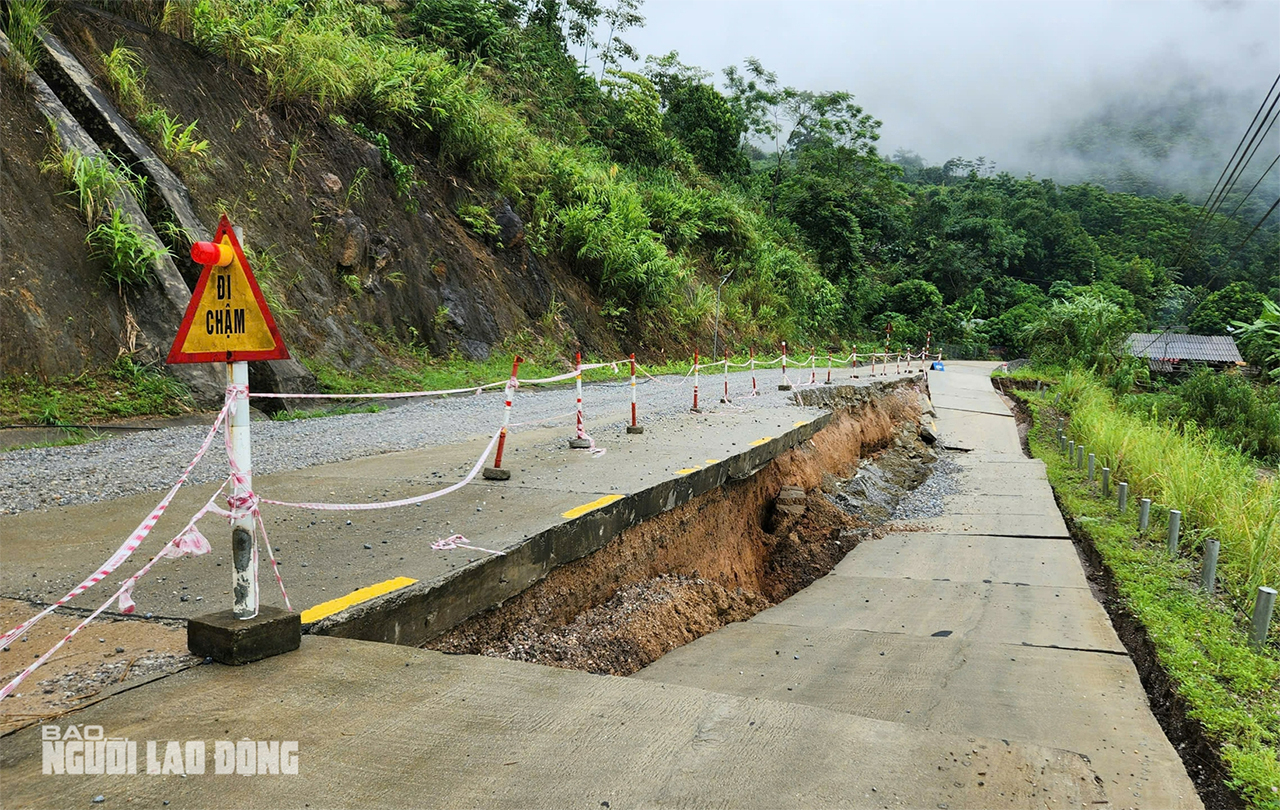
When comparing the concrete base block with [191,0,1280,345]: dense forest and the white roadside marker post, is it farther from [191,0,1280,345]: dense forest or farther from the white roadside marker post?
[191,0,1280,345]: dense forest

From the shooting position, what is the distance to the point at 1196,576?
726 centimetres

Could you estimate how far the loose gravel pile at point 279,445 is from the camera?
6043 millimetres

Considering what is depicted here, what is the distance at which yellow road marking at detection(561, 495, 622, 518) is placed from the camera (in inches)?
Answer: 206

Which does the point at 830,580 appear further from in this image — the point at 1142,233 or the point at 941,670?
the point at 1142,233

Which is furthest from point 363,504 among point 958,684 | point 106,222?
point 106,222

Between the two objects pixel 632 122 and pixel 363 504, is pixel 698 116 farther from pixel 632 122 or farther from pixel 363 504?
pixel 363 504

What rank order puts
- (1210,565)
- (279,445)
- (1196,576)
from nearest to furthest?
1. (1210,565)
2. (1196,576)
3. (279,445)

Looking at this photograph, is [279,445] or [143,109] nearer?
[279,445]

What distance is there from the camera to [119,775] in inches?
90.0

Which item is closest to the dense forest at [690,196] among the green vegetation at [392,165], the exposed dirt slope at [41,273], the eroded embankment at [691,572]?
the green vegetation at [392,165]

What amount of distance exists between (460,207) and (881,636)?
51.4 feet

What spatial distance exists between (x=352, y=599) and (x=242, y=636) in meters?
0.65

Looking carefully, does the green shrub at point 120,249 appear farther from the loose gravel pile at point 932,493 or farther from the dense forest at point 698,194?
the loose gravel pile at point 932,493

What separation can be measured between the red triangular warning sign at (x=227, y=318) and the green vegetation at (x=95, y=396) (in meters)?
6.69
